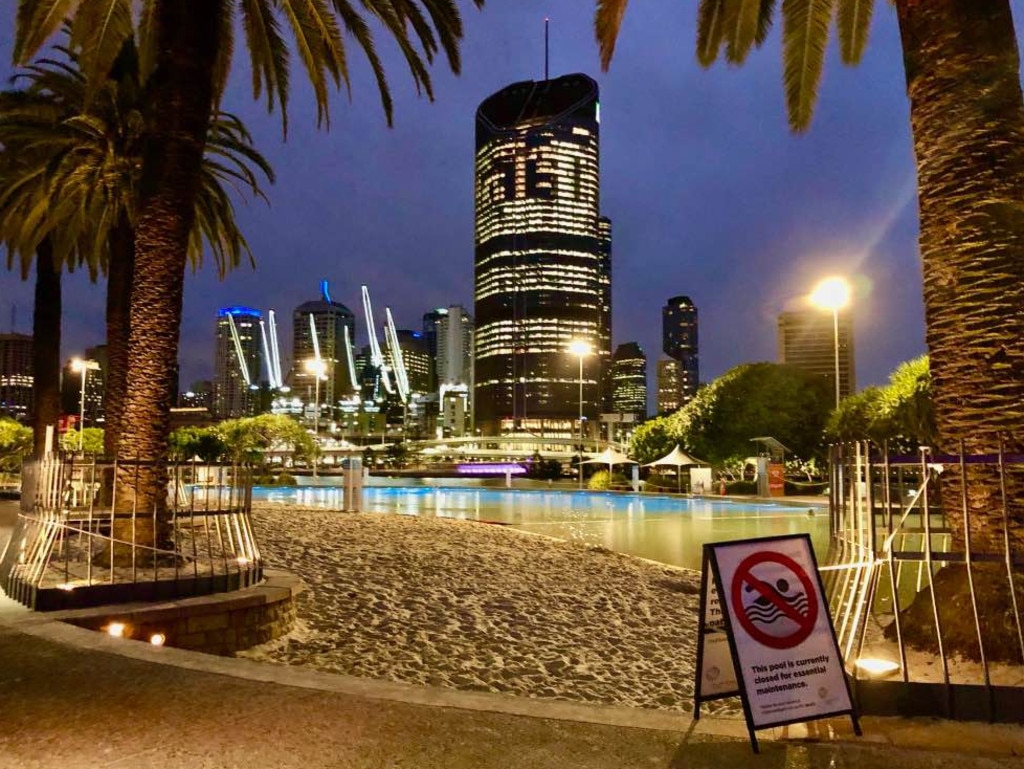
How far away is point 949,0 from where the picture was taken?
20.4ft

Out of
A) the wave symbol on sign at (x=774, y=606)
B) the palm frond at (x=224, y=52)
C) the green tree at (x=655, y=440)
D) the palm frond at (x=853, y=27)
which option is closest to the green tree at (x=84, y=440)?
the palm frond at (x=224, y=52)

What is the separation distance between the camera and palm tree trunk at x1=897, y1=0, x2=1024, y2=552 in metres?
5.72

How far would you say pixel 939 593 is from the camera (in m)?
5.64

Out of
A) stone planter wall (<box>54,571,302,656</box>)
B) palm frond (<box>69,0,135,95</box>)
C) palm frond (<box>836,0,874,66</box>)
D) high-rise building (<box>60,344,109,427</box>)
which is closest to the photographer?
stone planter wall (<box>54,571,302,656</box>)

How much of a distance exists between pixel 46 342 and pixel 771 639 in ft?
76.7

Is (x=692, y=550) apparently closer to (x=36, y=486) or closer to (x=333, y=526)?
(x=333, y=526)

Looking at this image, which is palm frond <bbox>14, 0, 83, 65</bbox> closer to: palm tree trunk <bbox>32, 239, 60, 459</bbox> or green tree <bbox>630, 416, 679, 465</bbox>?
palm tree trunk <bbox>32, 239, 60, 459</bbox>

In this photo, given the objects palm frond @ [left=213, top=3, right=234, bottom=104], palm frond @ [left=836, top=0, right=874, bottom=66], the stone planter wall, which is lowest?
the stone planter wall

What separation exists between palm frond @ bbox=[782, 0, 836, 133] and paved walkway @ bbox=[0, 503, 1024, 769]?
873 centimetres

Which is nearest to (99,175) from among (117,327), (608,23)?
(117,327)

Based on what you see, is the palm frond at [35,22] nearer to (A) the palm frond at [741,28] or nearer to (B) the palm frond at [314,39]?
(B) the palm frond at [314,39]

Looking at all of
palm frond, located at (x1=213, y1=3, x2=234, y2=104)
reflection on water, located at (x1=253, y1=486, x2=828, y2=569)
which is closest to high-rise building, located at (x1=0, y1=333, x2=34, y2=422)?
reflection on water, located at (x1=253, y1=486, x2=828, y2=569)

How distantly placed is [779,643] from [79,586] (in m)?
6.61

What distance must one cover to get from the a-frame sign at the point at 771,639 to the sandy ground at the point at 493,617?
2.93 meters
